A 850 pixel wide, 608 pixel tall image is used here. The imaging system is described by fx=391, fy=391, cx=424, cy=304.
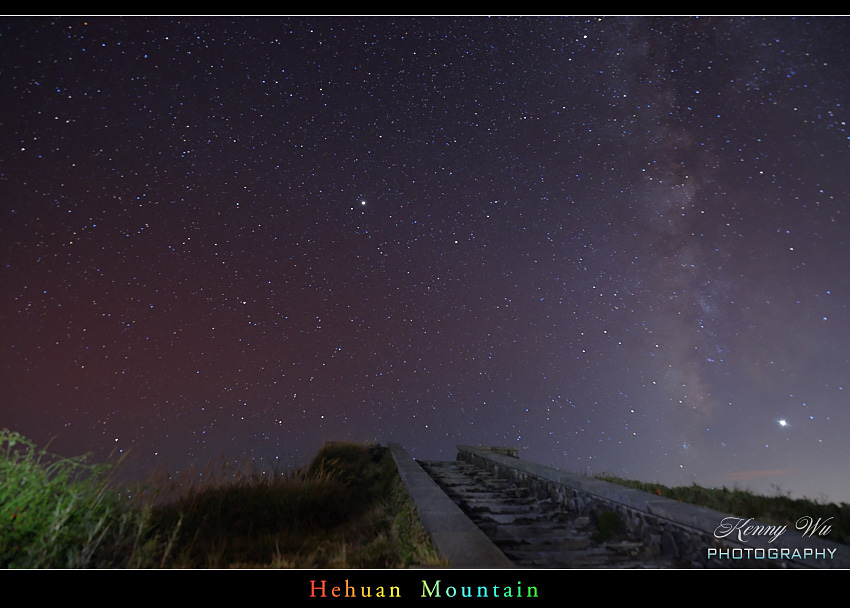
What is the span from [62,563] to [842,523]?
7.51 metres

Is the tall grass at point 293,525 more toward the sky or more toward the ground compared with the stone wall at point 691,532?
more toward the ground

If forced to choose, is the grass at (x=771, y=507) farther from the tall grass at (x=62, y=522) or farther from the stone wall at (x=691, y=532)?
the tall grass at (x=62, y=522)

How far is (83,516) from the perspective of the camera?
3613 millimetres

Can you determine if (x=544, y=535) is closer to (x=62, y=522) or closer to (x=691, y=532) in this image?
(x=691, y=532)

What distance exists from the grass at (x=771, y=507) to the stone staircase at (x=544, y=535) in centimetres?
148

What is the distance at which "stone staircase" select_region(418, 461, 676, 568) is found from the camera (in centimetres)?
388

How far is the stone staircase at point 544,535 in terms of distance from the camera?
12.7 ft

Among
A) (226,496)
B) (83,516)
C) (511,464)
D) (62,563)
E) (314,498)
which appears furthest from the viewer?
(511,464)

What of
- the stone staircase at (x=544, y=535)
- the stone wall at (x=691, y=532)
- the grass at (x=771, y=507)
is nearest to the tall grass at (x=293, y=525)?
the stone staircase at (x=544, y=535)

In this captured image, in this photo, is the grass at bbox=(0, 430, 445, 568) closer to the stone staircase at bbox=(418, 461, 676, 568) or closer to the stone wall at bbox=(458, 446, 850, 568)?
the stone staircase at bbox=(418, 461, 676, 568)
